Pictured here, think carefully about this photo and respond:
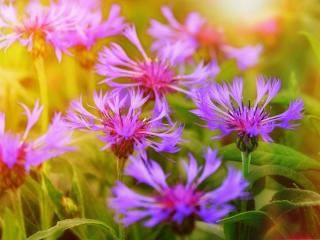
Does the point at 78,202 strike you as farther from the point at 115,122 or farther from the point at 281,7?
the point at 281,7

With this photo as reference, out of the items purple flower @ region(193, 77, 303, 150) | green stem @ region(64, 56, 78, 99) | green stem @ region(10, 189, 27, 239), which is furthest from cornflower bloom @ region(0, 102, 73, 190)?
green stem @ region(64, 56, 78, 99)

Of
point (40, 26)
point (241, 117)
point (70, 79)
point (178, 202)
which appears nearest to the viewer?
point (178, 202)

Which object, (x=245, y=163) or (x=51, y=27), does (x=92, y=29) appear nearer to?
(x=51, y=27)

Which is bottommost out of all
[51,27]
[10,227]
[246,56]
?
[10,227]

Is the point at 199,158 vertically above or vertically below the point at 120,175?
above

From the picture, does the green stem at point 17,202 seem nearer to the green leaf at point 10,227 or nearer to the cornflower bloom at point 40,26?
the green leaf at point 10,227

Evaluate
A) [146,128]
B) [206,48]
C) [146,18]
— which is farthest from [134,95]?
[146,18]

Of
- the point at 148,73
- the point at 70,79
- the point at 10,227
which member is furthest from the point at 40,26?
the point at 70,79
